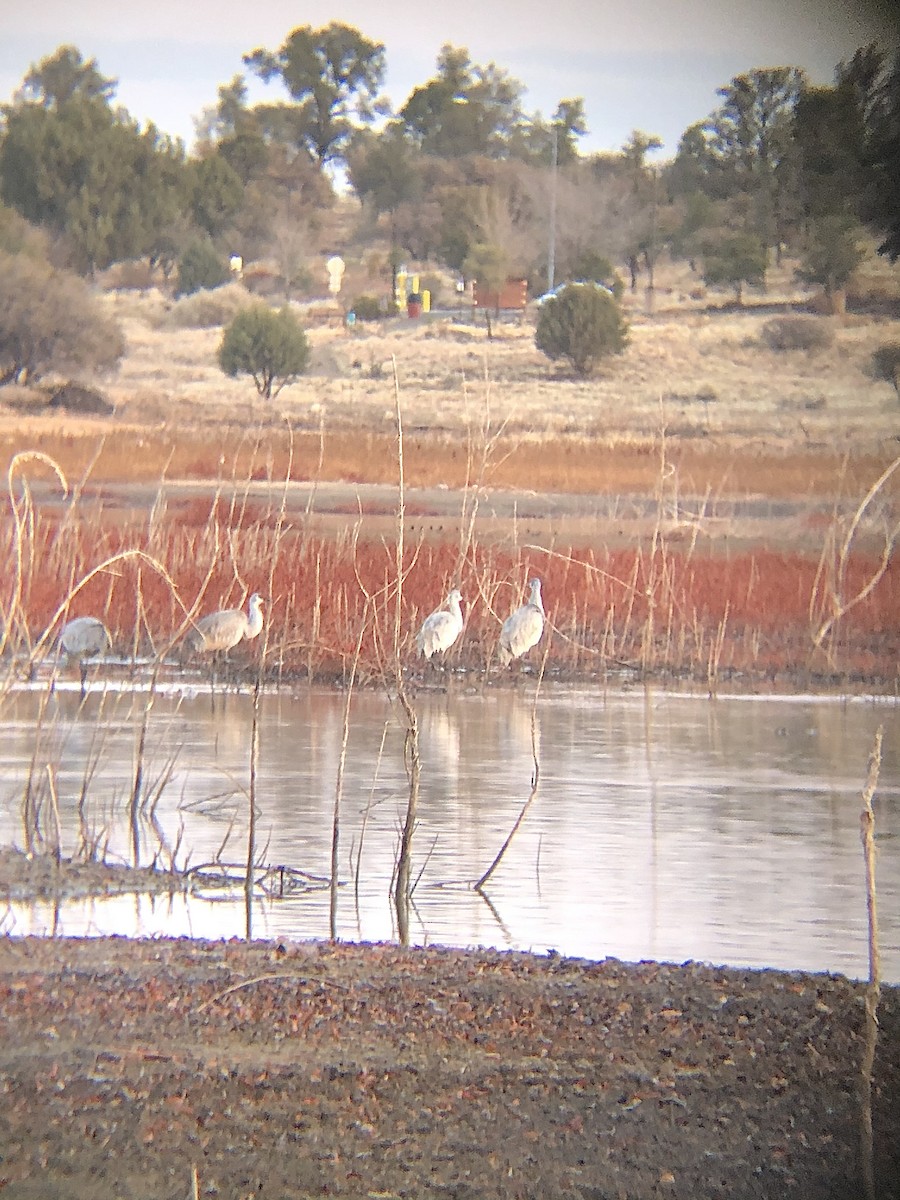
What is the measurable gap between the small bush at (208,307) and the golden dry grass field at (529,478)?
0.19 ft

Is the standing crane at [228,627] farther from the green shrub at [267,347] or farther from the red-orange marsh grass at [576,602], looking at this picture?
the green shrub at [267,347]

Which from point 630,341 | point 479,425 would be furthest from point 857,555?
point 479,425

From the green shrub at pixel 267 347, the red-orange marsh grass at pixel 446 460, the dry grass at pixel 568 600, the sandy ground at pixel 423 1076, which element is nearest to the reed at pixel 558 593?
the dry grass at pixel 568 600

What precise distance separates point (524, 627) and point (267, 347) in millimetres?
1658

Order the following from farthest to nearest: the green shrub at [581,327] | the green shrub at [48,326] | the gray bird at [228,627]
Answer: the green shrub at [581,327] → the gray bird at [228,627] → the green shrub at [48,326]

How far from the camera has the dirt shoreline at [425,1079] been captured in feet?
8.30

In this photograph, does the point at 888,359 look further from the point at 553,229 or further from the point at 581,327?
the point at 553,229

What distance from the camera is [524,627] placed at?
7449 mm

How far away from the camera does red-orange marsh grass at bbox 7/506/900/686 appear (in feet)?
25.1

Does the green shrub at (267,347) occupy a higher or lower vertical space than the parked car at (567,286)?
lower

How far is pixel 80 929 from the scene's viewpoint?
12.4ft

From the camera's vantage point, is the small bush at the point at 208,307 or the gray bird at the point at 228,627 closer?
the small bush at the point at 208,307

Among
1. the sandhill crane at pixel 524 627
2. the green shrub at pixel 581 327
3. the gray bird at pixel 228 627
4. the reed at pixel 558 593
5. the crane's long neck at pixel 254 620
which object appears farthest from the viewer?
the green shrub at pixel 581 327

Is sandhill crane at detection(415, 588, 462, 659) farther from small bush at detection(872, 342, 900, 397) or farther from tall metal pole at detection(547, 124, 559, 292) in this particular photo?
small bush at detection(872, 342, 900, 397)
